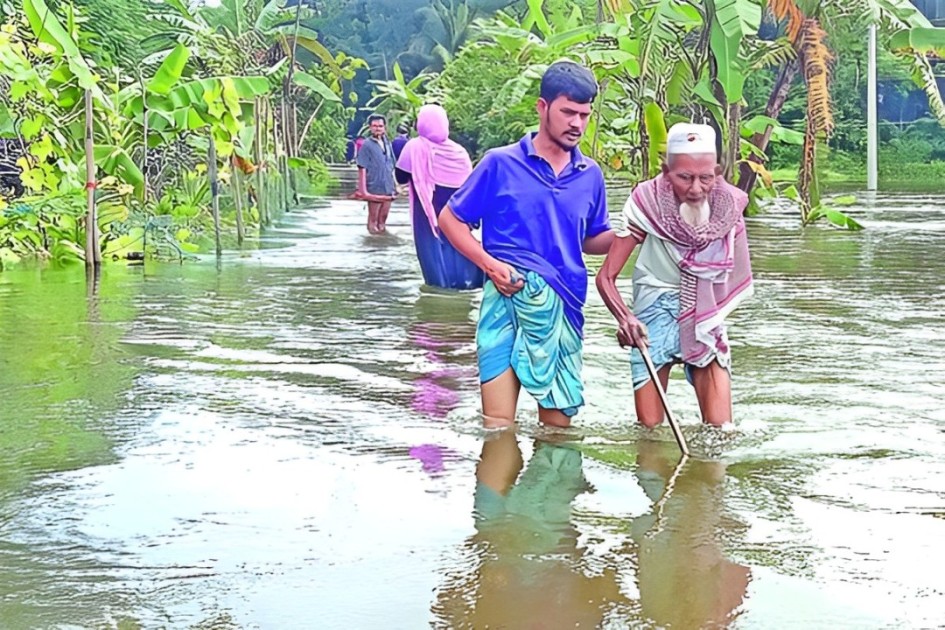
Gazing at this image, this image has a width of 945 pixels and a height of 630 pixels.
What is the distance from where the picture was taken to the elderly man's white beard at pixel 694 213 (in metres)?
5.97

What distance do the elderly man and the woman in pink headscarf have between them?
575cm

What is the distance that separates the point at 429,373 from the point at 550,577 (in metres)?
3.94

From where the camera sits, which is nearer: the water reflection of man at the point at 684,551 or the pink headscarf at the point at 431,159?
the water reflection of man at the point at 684,551

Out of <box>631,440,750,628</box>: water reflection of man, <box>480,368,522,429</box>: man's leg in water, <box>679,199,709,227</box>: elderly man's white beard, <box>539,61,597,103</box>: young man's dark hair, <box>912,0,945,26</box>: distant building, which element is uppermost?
<box>912,0,945,26</box>: distant building

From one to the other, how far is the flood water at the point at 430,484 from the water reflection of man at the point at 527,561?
0.04 feet

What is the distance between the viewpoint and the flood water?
4.12 meters

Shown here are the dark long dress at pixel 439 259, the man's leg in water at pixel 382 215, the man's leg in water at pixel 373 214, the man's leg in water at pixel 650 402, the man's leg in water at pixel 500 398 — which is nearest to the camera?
the man's leg in water at pixel 500 398

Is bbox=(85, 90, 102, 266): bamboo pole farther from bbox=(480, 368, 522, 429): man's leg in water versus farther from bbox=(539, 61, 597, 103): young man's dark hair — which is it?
bbox=(539, 61, 597, 103): young man's dark hair

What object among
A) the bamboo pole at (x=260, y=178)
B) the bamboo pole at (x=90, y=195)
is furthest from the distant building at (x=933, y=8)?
the bamboo pole at (x=90, y=195)

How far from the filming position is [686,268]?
19.9 ft

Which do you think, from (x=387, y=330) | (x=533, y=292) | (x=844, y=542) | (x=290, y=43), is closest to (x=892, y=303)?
(x=387, y=330)

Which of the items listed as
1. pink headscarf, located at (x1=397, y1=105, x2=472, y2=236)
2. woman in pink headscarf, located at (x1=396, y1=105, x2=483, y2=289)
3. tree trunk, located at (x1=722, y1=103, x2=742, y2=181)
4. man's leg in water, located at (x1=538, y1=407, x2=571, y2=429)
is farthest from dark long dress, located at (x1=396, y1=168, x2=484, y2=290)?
tree trunk, located at (x1=722, y1=103, x2=742, y2=181)

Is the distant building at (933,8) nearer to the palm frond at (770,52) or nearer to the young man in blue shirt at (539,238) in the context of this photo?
the palm frond at (770,52)

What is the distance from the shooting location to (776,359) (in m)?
8.73
